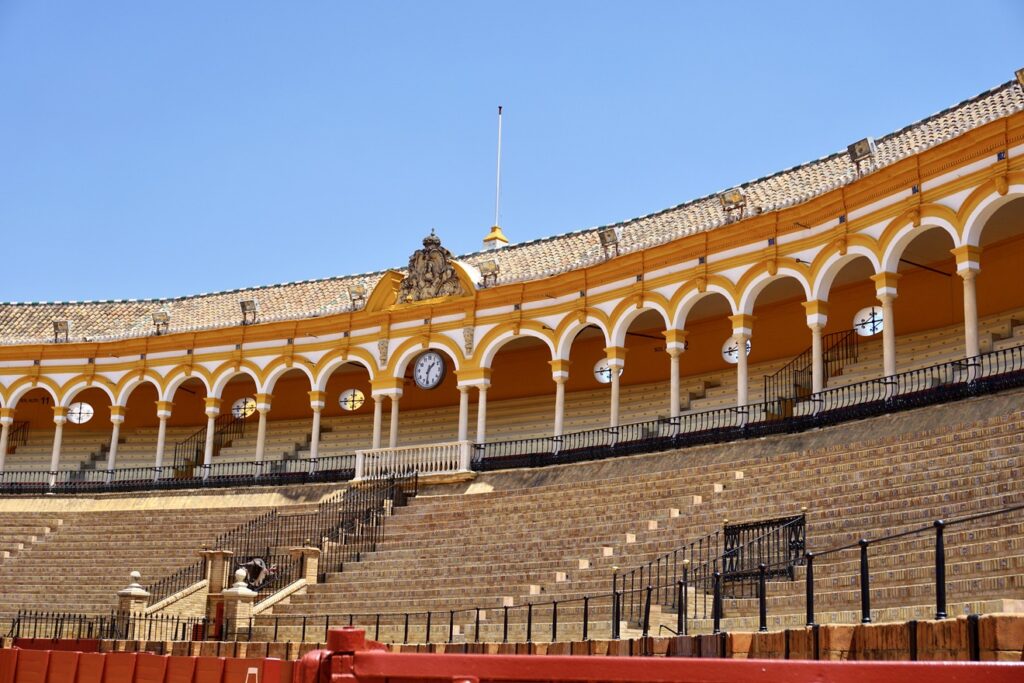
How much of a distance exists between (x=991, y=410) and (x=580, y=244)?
15453mm

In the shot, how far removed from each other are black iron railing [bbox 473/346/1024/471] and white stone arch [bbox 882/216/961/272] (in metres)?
2.22

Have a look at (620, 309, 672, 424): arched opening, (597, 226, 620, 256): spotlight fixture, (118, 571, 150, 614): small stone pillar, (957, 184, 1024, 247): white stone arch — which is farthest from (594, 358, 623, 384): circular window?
(118, 571, 150, 614): small stone pillar

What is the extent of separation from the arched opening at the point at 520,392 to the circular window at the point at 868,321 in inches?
354

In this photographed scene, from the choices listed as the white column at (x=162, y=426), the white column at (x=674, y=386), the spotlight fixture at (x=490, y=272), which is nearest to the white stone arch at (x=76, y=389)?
the white column at (x=162, y=426)

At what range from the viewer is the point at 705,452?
26.0m

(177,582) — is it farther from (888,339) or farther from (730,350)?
(888,339)

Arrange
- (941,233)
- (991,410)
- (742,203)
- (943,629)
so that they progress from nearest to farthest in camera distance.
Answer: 1. (943,629)
2. (991,410)
3. (941,233)
4. (742,203)

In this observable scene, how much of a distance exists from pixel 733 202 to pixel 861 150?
343 centimetres

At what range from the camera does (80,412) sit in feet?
140

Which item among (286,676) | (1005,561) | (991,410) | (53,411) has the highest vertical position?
(53,411)

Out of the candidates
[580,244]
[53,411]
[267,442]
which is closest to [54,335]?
[53,411]

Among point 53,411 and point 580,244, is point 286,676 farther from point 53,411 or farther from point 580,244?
point 53,411

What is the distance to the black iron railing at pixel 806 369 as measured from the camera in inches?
1145

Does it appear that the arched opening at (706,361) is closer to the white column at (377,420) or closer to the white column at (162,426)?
the white column at (377,420)
